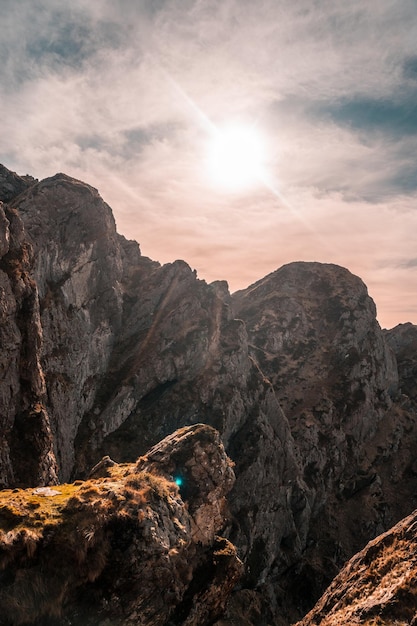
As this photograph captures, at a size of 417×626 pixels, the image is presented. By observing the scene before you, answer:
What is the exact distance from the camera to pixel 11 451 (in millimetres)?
35062

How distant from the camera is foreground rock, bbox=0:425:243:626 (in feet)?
43.9

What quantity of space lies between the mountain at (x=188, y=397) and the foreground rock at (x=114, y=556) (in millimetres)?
21989

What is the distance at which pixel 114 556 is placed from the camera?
595 inches

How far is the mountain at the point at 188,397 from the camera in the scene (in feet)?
142

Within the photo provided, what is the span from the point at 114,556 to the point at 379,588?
13.8m

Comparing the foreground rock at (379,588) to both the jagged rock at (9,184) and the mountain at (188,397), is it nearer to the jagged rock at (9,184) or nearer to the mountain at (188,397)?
the mountain at (188,397)

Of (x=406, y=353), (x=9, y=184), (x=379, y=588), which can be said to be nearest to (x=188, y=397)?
(x=379, y=588)

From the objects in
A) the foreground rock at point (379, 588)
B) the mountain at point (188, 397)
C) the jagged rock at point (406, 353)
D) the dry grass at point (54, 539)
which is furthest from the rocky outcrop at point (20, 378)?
the jagged rock at point (406, 353)

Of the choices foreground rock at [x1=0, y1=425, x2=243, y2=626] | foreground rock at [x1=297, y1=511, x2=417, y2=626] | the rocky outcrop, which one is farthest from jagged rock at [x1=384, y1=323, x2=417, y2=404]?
foreground rock at [x1=0, y1=425, x2=243, y2=626]

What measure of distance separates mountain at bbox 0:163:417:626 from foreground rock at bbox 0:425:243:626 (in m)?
22.0

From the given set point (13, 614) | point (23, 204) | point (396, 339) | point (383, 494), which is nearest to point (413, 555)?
point (13, 614)

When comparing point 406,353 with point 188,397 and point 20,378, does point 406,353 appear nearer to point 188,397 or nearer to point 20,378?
point 188,397

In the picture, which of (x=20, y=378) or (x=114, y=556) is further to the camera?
(x=20, y=378)

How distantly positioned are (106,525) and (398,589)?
1369 centimetres
